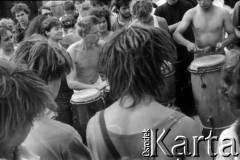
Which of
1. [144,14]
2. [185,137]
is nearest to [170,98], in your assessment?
[144,14]

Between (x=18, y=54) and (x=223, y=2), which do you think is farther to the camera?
(x=223, y=2)

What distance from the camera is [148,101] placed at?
2.07 meters

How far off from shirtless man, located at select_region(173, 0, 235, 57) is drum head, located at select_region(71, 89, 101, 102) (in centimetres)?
124

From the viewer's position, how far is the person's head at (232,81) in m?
1.92

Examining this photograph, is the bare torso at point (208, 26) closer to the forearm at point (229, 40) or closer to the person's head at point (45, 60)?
the forearm at point (229, 40)

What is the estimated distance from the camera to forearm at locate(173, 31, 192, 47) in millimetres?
5230

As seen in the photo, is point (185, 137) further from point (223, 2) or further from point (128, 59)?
point (223, 2)

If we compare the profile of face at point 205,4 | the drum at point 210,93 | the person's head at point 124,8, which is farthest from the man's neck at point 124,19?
the drum at point 210,93

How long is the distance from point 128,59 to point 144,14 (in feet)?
10.5

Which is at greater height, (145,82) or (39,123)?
(145,82)

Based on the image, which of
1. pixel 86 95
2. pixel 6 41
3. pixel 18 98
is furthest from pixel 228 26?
pixel 18 98

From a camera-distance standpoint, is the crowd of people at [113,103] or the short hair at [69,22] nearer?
the crowd of people at [113,103]

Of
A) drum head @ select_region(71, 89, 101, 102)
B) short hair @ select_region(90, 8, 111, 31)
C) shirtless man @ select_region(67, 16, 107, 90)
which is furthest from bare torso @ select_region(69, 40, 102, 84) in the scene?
short hair @ select_region(90, 8, 111, 31)

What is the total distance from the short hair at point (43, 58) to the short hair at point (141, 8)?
2.71m
